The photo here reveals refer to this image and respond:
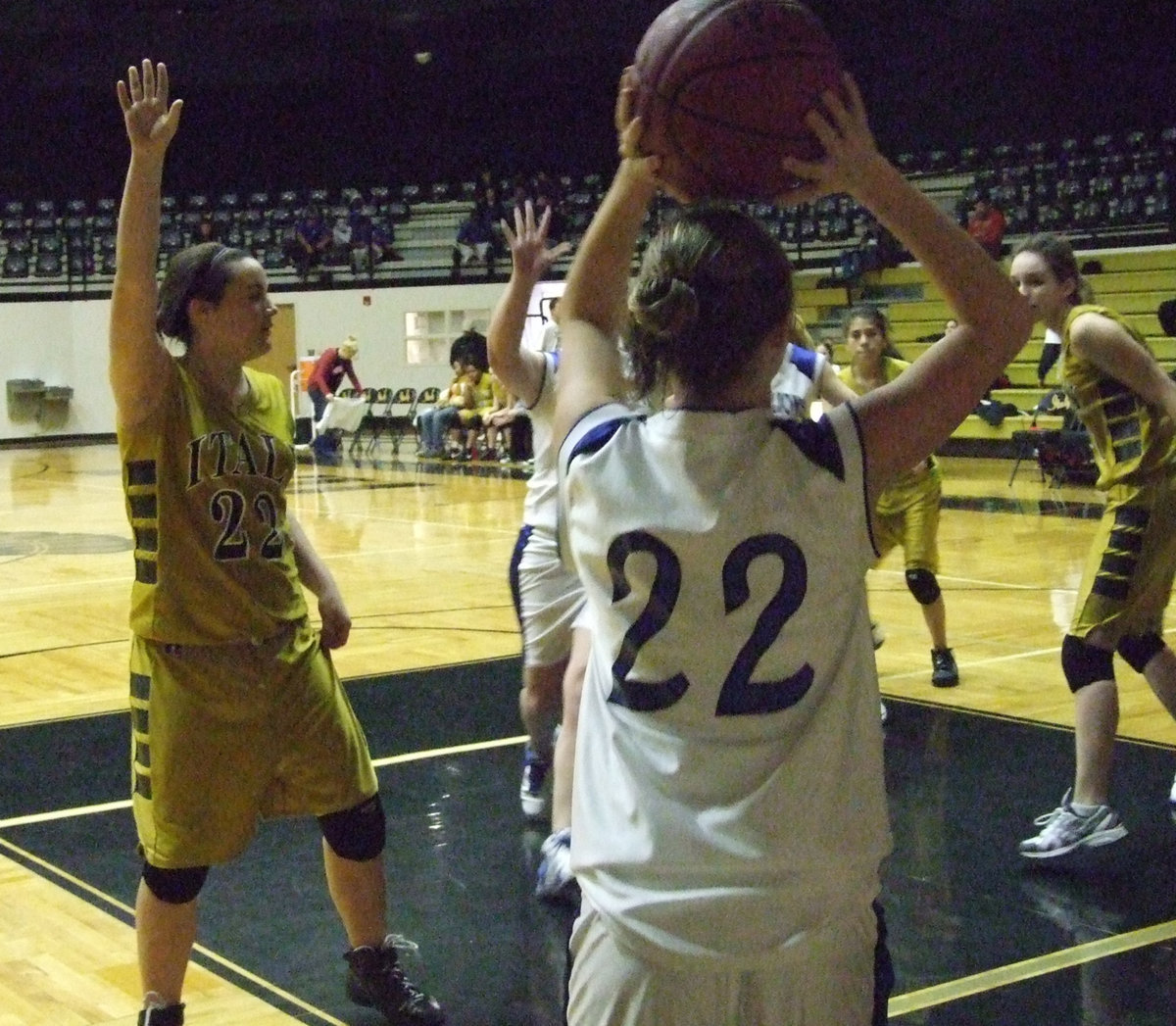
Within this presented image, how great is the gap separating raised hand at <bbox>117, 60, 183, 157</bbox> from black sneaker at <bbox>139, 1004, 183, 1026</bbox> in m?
1.47

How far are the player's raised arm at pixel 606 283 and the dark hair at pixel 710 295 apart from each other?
13cm

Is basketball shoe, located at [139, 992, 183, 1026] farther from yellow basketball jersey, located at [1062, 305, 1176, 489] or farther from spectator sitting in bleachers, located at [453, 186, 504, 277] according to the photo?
spectator sitting in bleachers, located at [453, 186, 504, 277]

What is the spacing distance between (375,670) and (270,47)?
67.6ft

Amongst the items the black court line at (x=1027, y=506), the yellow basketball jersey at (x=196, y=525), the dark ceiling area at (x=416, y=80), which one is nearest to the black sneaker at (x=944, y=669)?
the yellow basketball jersey at (x=196, y=525)

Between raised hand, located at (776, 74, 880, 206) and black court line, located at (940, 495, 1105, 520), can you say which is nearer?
raised hand, located at (776, 74, 880, 206)

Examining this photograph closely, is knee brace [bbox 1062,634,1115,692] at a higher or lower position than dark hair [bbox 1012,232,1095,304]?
lower

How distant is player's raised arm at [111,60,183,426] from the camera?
247 cm

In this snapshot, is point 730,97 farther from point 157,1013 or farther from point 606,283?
point 157,1013

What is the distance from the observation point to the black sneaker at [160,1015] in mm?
2906

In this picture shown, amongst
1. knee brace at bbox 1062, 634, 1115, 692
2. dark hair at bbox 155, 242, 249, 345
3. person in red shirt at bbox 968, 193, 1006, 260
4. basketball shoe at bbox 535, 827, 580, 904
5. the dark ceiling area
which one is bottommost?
basketball shoe at bbox 535, 827, 580, 904

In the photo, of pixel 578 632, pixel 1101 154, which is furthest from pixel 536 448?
pixel 1101 154

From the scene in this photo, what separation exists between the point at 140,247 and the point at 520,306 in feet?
2.96

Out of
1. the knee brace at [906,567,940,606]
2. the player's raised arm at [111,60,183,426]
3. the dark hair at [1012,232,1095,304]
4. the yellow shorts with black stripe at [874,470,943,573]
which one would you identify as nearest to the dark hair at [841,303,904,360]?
the yellow shorts with black stripe at [874,470,943,573]

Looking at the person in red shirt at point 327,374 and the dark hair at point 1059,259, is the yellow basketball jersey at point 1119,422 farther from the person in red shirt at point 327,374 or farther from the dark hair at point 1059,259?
the person in red shirt at point 327,374
